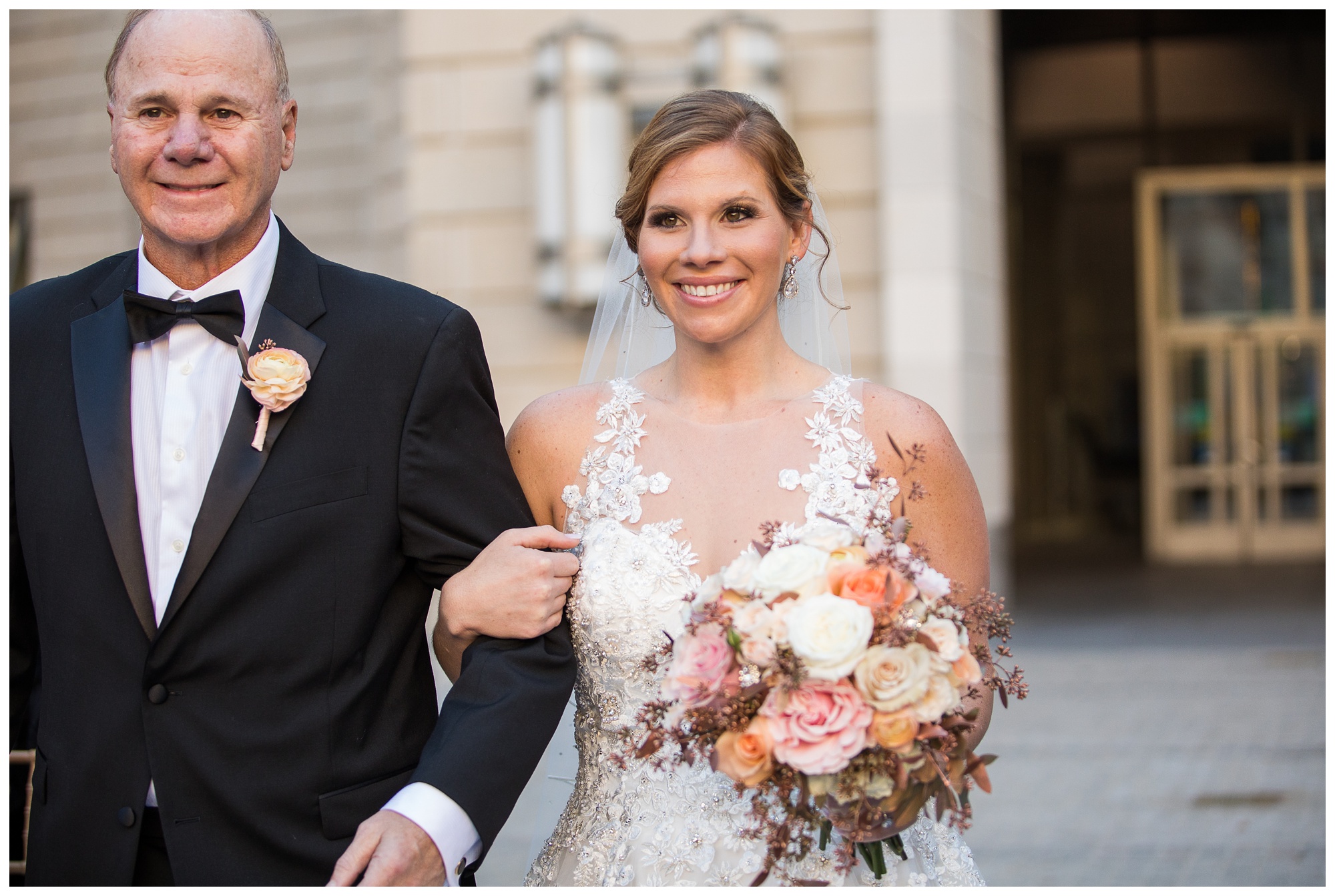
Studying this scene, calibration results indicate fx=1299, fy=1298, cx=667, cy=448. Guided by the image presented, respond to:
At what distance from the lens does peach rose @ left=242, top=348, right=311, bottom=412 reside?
214cm

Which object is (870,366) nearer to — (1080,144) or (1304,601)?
(1304,601)

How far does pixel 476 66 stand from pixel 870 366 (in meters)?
3.32

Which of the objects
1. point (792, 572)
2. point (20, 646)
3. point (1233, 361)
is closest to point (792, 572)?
point (792, 572)

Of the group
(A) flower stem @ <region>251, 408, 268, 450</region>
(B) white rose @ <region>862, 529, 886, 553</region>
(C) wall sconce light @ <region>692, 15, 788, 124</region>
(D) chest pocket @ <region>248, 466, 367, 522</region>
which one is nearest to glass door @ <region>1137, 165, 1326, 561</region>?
(C) wall sconce light @ <region>692, 15, 788, 124</region>

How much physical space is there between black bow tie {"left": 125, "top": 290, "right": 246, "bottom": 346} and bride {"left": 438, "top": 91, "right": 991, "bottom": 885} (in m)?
0.73

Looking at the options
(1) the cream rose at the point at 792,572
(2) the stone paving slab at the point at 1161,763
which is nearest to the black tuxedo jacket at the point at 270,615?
(1) the cream rose at the point at 792,572

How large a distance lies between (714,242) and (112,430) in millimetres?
1152

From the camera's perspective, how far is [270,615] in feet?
7.09

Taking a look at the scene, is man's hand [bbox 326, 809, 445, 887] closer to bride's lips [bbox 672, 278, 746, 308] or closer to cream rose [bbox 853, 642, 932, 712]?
cream rose [bbox 853, 642, 932, 712]

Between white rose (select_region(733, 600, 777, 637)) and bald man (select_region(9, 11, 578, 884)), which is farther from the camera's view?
bald man (select_region(9, 11, 578, 884))

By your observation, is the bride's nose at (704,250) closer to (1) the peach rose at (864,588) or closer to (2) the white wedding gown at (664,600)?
(2) the white wedding gown at (664,600)

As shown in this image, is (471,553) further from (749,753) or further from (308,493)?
(749,753)

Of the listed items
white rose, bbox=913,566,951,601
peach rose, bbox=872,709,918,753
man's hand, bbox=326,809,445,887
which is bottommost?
man's hand, bbox=326,809,445,887

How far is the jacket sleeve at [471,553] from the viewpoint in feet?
7.10
